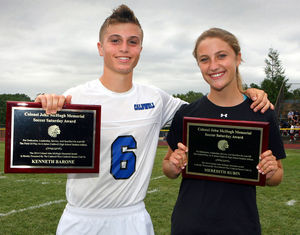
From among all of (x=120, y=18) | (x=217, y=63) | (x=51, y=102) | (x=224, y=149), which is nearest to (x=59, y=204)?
(x=51, y=102)

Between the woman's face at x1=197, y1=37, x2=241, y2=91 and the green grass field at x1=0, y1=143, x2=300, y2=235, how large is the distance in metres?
2.98

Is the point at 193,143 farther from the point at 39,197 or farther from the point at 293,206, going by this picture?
Result: the point at 39,197

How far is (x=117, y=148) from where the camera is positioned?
234cm

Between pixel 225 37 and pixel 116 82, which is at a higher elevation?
pixel 225 37

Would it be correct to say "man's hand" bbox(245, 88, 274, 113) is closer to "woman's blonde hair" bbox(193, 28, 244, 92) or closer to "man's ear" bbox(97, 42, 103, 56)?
"woman's blonde hair" bbox(193, 28, 244, 92)

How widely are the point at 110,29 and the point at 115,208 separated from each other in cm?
132

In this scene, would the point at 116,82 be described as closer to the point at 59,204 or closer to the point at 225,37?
the point at 225,37

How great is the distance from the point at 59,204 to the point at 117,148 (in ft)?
13.6

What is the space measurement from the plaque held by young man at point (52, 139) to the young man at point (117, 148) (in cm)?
12

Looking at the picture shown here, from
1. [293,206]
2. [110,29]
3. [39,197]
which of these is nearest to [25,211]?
[39,197]

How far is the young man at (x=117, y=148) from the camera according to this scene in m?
→ 2.32

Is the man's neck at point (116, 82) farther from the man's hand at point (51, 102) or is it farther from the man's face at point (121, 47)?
the man's hand at point (51, 102)

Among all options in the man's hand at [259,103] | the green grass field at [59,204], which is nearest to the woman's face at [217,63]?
the man's hand at [259,103]

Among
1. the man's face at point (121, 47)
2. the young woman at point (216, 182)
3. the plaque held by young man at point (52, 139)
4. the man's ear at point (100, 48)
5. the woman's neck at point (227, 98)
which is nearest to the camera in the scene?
the young woman at point (216, 182)
